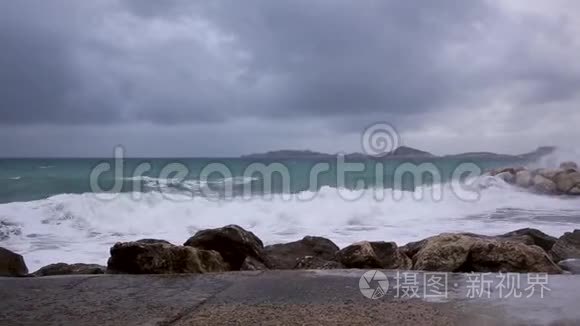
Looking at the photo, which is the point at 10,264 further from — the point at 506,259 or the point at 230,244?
the point at 506,259

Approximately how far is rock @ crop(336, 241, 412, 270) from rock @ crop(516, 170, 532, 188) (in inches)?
985

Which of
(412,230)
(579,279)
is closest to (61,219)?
(412,230)

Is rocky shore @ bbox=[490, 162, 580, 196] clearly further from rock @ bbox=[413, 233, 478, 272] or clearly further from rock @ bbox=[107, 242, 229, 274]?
rock @ bbox=[107, 242, 229, 274]

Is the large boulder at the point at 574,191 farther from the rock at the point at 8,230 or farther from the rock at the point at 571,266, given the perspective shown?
the rock at the point at 8,230

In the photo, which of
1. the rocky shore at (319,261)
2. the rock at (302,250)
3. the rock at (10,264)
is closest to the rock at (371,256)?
the rocky shore at (319,261)

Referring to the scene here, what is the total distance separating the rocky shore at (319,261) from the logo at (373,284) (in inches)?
46.1

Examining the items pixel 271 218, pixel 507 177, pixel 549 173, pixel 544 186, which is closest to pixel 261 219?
pixel 271 218

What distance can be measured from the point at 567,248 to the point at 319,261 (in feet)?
14.9

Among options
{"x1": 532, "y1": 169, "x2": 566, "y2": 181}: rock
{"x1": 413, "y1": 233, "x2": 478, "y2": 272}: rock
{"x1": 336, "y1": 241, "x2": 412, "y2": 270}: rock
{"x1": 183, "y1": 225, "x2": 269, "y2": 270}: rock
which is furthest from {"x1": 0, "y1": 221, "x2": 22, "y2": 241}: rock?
{"x1": 532, "y1": 169, "x2": 566, "y2": 181}: rock

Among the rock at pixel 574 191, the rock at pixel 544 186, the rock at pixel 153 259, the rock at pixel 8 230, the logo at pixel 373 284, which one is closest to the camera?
the logo at pixel 373 284

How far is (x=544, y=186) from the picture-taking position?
27.9 metres

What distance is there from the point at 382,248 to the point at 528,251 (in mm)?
1570

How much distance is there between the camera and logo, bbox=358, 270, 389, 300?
13.9ft

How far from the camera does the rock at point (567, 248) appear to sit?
27.8ft
